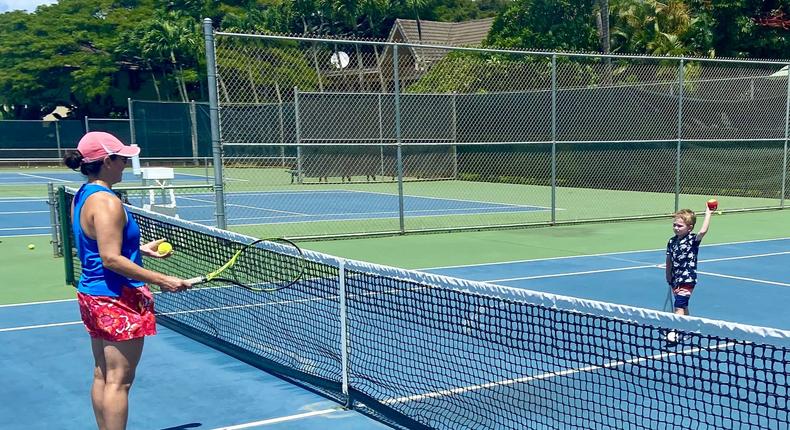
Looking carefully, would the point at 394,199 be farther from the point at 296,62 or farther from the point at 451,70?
the point at 296,62

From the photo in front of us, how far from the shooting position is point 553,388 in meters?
5.61

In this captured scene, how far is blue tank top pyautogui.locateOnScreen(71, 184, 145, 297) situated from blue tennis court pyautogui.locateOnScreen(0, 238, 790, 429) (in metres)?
1.40

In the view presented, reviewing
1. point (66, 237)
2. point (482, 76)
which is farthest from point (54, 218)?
point (482, 76)

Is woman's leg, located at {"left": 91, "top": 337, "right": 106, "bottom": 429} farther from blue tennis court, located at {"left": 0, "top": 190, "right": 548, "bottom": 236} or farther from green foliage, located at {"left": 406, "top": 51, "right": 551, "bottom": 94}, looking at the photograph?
green foliage, located at {"left": 406, "top": 51, "right": 551, "bottom": 94}

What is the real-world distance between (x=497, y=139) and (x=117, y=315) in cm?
1948

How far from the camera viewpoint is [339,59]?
14086 millimetres

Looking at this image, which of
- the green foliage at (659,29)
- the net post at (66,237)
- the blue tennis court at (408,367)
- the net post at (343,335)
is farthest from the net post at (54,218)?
the green foliage at (659,29)

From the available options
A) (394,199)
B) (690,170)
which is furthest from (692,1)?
(394,199)

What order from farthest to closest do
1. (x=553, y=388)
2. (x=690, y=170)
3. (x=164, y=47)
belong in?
(x=164, y=47)
(x=690, y=170)
(x=553, y=388)

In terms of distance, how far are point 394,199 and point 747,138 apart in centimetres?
898

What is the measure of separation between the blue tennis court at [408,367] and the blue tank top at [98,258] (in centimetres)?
140

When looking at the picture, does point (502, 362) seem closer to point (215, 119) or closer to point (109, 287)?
point (109, 287)

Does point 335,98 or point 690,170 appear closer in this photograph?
point 335,98

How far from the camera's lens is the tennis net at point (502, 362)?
4.13 m
